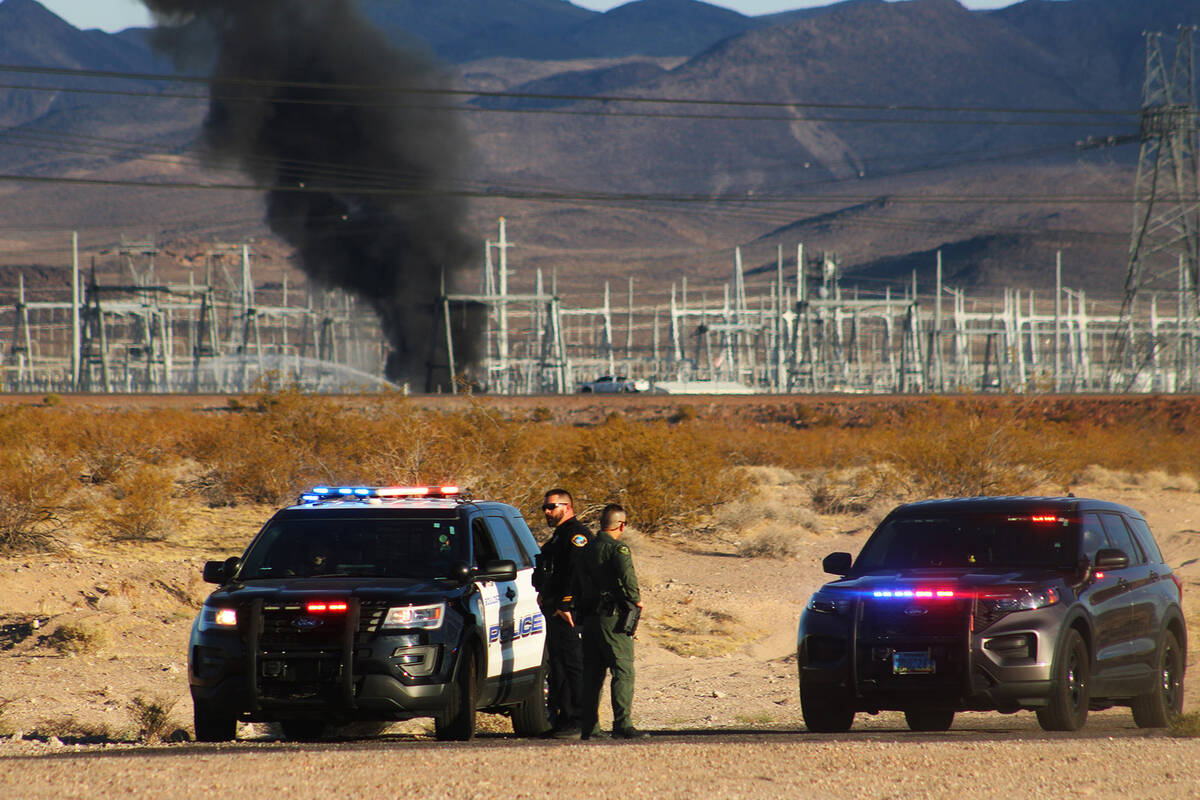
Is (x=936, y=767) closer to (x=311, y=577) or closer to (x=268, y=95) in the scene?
(x=311, y=577)

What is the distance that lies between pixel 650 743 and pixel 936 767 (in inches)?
74.9

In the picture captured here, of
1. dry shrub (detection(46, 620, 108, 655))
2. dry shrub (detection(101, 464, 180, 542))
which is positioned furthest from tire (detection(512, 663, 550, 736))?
dry shrub (detection(101, 464, 180, 542))

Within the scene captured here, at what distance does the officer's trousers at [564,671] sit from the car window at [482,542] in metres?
0.58

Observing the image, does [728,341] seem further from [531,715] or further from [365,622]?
[365,622]

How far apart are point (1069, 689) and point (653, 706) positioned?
188 inches

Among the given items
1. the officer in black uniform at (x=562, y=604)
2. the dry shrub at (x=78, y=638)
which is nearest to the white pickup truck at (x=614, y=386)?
the dry shrub at (x=78, y=638)

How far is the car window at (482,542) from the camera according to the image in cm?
1005

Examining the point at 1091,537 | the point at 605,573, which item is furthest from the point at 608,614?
the point at 1091,537

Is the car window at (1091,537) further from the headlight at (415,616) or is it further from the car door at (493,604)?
the headlight at (415,616)

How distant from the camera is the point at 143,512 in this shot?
844 inches

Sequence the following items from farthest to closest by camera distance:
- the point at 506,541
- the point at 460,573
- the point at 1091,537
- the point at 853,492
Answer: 1. the point at 853,492
2. the point at 506,541
3. the point at 1091,537
4. the point at 460,573

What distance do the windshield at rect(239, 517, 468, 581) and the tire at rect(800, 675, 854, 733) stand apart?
2419mm

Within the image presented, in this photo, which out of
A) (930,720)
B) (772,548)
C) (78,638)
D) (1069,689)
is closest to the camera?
(1069,689)

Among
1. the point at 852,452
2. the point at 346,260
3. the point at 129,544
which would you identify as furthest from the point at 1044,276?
the point at 129,544
